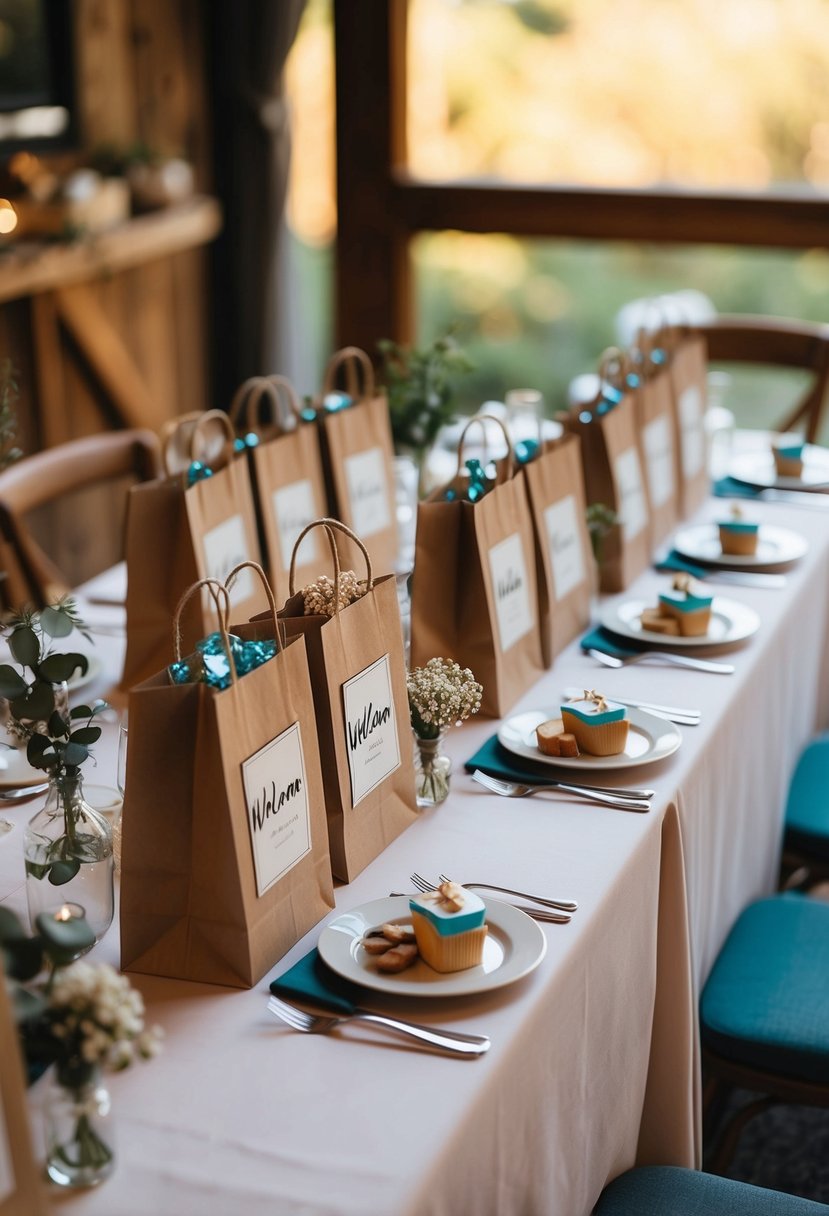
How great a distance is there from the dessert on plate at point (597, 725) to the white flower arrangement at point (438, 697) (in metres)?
0.15

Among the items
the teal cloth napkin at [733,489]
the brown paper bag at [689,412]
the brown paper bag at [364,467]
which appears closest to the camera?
the brown paper bag at [364,467]

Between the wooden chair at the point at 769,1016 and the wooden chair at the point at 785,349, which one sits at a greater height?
the wooden chair at the point at 785,349

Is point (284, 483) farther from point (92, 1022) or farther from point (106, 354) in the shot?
point (106, 354)

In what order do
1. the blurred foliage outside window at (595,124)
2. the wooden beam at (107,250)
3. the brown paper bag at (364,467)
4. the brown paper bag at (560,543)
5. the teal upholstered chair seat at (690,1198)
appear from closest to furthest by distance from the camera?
the teal upholstered chair seat at (690,1198) < the brown paper bag at (560,543) < the brown paper bag at (364,467) < the wooden beam at (107,250) < the blurred foliage outside window at (595,124)

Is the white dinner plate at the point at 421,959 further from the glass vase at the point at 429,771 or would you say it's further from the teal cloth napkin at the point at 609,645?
the teal cloth napkin at the point at 609,645

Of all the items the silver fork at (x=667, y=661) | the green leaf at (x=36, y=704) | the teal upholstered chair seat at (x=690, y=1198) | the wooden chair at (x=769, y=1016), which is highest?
the green leaf at (x=36, y=704)

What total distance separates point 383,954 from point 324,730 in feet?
0.76

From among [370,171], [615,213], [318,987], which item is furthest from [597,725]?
[370,171]

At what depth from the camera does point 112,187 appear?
372 centimetres

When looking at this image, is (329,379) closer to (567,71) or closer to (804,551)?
(804,551)

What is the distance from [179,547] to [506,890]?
689mm

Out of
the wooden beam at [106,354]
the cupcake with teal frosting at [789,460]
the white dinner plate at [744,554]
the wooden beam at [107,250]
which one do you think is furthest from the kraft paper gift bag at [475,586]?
the wooden beam at [106,354]

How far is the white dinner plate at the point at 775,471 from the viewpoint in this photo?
268 cm

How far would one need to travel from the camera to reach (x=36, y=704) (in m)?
1.22
